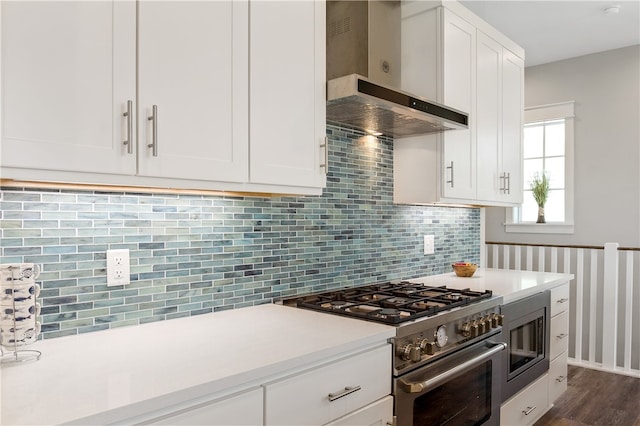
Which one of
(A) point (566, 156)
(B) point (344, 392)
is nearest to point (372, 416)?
(B) point (344, 392)

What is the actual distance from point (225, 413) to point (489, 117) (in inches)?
99.9

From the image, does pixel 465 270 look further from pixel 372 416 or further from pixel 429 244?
pixel 372 416

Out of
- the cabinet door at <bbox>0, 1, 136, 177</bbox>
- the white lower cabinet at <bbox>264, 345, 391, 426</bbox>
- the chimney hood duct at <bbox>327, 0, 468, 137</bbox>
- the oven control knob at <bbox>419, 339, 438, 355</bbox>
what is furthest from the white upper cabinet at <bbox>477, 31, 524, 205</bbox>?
the cabinet door at <bbox>0, 1, 136, 177</bbox>

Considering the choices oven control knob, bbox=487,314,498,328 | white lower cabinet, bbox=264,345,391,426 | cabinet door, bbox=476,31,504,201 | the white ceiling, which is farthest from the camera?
the white ceiling

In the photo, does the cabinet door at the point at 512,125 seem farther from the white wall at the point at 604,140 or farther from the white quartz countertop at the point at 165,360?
the white quartz countertop at the point at 165,360

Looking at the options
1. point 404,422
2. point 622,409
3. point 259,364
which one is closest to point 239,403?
point 259,364

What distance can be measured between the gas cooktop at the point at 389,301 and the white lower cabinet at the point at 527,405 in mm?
630

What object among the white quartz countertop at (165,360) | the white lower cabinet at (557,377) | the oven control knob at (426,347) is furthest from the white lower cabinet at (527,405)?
the white quartz countertop at (165,360)

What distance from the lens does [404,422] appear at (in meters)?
1.70

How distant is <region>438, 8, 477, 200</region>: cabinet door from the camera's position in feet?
8.63

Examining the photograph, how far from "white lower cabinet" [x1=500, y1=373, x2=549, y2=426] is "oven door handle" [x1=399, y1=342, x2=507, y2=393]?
0.39 meters

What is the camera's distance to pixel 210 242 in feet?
6.27

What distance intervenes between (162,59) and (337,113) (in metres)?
0.95

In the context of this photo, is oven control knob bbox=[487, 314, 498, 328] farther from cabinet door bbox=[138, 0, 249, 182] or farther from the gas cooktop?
cabinet door bbox=[138, 0, 249, 182]
